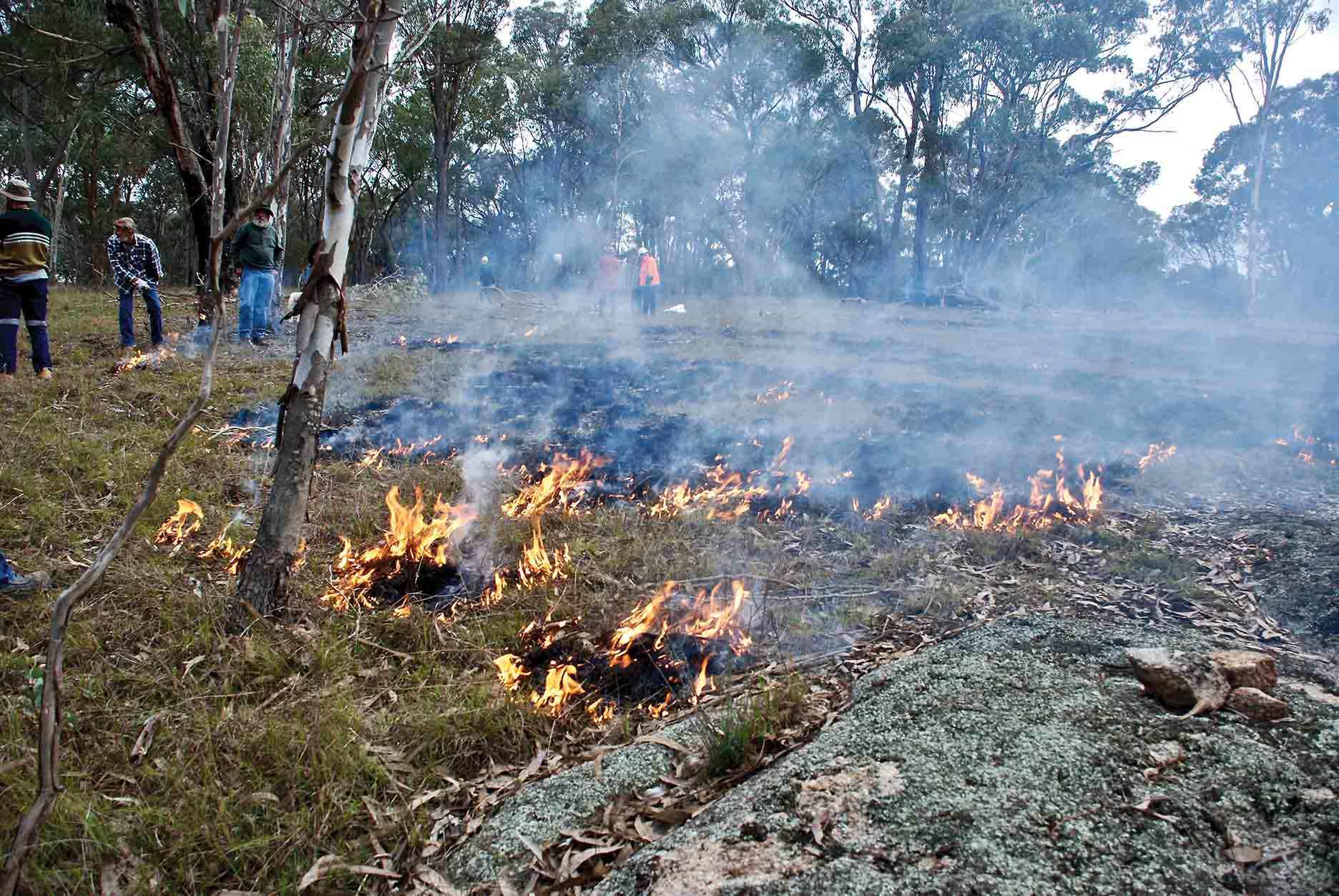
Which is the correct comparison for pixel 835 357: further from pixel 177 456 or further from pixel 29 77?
pixel 29 77

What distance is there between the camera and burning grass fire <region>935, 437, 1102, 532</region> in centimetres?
514

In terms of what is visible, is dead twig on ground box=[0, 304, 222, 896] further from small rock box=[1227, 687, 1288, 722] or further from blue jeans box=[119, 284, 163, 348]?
blue jeans box=[119, 284, 163, 348]

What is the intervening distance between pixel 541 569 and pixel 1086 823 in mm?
3099

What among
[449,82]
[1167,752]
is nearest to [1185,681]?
[1167,752]

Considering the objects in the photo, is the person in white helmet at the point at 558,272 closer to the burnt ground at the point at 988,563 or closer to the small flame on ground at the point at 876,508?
the burnt ground at the point at 988,563

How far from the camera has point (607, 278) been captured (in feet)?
59.4

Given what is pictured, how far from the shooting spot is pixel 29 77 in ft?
57.0

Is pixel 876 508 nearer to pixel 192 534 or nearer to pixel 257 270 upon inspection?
pixel 192 534

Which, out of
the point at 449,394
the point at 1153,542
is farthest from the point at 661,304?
the point at 1153,542

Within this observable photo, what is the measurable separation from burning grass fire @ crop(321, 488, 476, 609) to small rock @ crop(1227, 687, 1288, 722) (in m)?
3.60

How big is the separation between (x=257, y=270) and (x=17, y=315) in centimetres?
274

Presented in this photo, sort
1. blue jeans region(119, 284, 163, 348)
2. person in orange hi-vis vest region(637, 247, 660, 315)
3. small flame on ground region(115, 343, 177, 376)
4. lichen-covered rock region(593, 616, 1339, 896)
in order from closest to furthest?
lichen-covered rock region(593, 616, 1339, 896) → small flame on ground region(115, 343, 177, 376) → blue jeans region(119, 284, 163, 348) → person in orange hi-vis vest region(637, 247, 660, 315)

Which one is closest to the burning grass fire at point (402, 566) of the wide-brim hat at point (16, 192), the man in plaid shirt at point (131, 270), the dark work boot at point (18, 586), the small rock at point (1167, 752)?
the dark work boot at point (18, 586)

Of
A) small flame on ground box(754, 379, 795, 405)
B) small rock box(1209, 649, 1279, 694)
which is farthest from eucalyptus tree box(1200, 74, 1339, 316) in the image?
small rock box(1209, 649, 1279, 694)
